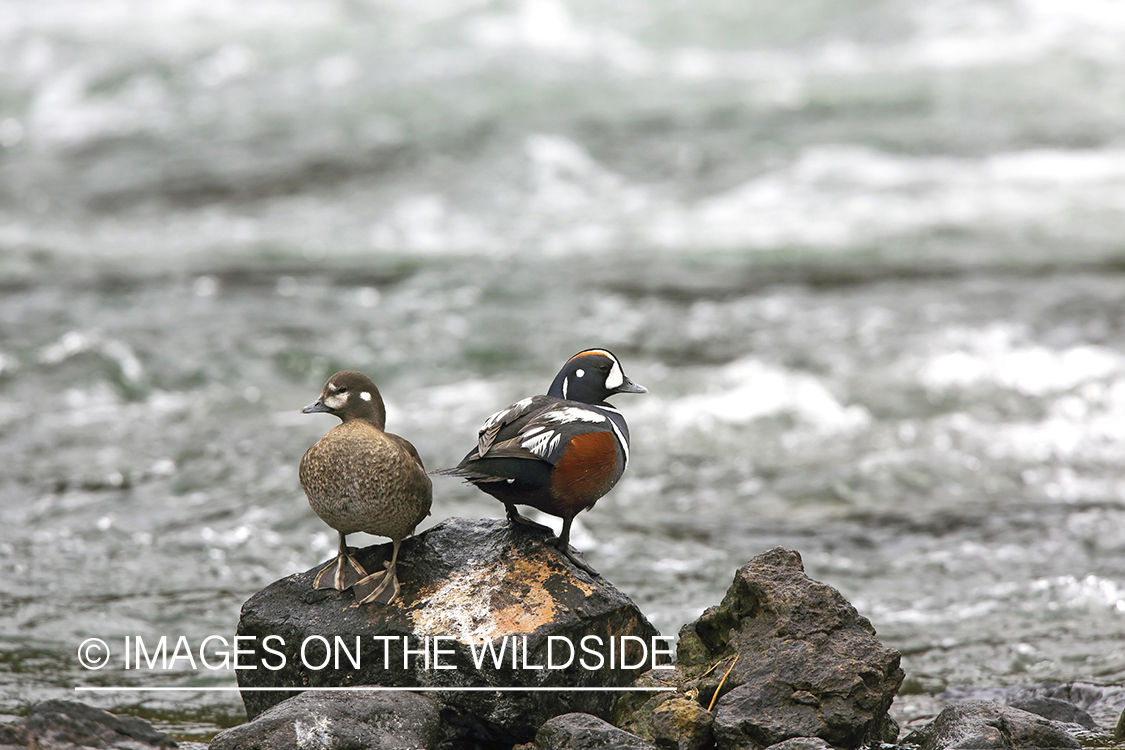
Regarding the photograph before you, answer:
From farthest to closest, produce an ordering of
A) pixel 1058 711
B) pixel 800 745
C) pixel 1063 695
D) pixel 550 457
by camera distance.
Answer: pixel 1063 695
pixel 1058 711
pixel 550 457
pixel 800 745

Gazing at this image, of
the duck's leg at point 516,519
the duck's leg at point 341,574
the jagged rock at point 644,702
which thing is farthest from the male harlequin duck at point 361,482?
the jagged rock at point 644,702

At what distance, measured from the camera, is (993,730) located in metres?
4.20

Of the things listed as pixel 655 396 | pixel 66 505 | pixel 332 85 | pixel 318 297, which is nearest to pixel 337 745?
pixel 66 505

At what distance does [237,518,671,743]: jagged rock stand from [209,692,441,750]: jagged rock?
16 cm

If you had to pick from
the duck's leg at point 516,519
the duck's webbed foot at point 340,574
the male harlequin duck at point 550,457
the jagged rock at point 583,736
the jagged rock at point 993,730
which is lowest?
the jagged rock at point 993,730

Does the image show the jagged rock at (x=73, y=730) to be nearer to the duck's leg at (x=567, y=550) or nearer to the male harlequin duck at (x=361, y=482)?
the male harlequin duck at (x=361, y=482)

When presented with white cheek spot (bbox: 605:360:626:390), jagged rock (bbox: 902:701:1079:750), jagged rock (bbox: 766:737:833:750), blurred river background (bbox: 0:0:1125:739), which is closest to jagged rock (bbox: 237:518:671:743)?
white cheek spot (bbox: 605:360:626:390)

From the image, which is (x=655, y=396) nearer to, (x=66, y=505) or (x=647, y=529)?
(x=647, y=529)

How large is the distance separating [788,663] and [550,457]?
1147mm

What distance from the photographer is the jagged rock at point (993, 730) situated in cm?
420

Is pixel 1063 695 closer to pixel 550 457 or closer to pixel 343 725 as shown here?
pixel 550 457

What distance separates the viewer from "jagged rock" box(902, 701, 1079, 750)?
4.20 m

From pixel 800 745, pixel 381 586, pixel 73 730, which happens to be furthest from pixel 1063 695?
pixel 73 730

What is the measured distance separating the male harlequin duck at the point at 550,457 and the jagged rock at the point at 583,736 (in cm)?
68
